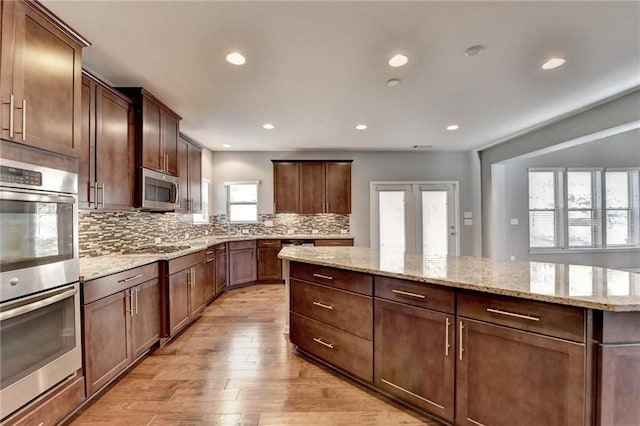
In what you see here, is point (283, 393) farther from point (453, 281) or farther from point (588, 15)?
point (588, 15)

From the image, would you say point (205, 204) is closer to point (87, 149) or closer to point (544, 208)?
point (87, 149)

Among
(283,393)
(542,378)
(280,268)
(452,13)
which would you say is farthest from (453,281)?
(280,268)

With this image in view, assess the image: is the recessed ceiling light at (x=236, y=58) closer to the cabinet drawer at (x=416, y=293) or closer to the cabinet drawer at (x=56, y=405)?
the cabinet drawer at (x=416, y=293)

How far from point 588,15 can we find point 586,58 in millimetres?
730

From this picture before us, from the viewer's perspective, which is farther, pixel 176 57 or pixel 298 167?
pixel 298 167

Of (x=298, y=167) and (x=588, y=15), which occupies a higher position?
(x=588, y=15)

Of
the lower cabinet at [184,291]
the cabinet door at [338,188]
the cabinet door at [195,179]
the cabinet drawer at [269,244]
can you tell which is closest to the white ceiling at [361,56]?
the cabinet door at [195,179]

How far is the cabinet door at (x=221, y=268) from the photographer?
443 cm

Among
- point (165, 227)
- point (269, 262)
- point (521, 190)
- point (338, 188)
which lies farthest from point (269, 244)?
point (521, 190)

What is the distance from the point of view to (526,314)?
1.37m

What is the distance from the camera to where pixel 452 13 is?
180cm

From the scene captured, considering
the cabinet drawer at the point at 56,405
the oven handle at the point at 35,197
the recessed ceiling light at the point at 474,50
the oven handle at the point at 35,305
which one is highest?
the recessed ceiling light at the point at 474,50

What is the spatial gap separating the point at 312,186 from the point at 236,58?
336 cm

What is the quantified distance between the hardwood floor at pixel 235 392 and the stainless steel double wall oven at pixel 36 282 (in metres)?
0.53
